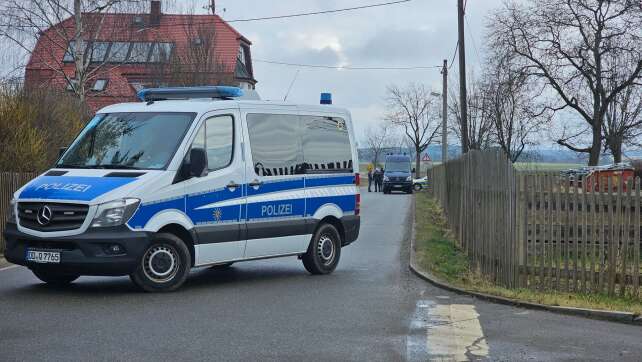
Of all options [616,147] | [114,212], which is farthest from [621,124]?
[114,212]

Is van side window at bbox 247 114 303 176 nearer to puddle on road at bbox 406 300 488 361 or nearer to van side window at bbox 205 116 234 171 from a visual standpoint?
van side window at bbox 205 116 234 171

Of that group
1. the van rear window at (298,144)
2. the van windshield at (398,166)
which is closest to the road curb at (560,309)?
the van rear window at (298,144)

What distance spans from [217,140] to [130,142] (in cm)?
105

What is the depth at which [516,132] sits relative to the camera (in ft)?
181

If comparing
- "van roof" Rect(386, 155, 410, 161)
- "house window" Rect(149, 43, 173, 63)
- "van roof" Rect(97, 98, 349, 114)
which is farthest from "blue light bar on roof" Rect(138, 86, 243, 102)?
"van roof" Rect(386, 155, 410, 161)

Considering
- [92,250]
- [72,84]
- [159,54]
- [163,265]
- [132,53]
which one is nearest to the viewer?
[92,250]

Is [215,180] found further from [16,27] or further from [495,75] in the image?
[495,75]

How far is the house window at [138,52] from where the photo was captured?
1377 inches

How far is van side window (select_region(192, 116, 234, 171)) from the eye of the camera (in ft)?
38.2

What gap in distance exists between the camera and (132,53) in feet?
116

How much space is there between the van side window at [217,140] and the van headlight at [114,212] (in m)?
1.29

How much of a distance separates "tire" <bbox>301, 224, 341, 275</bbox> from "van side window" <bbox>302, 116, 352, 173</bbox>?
0.86m

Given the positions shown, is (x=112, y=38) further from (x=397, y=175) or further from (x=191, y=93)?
(x=397, y=175)

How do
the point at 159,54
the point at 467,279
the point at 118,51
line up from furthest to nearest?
the point at 159,54 → the point at 118,51 → the point at 467,279
